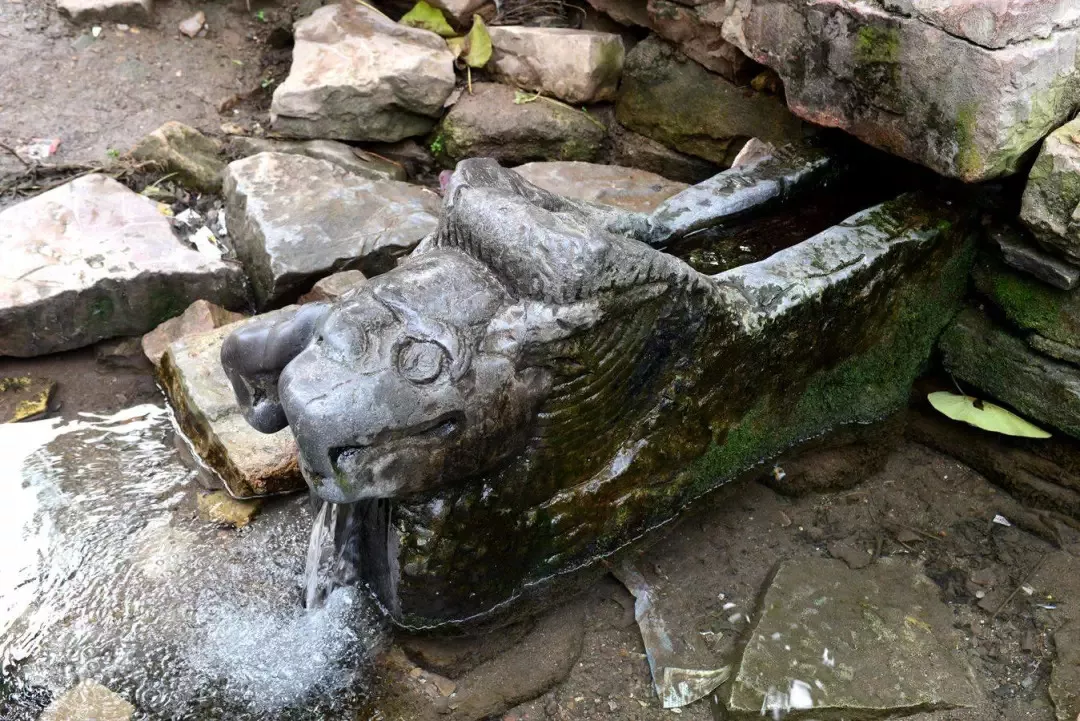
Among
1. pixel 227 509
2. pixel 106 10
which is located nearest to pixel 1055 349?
pixel 227 509

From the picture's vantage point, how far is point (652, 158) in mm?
3928

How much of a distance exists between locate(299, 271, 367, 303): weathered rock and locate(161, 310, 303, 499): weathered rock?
1.04ft

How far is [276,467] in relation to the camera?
111 inches

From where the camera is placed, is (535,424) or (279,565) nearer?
(535,424)

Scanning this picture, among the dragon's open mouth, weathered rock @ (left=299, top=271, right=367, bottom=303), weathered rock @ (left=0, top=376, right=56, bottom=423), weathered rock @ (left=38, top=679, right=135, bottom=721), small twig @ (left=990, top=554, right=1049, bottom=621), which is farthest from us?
weathered rock @ (left=299, top=271, right=367, bottom=303)

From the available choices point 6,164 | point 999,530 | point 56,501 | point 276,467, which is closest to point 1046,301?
point 999,530

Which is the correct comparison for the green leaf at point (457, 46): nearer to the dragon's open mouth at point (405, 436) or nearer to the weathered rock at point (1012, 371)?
the weathered rock at point (1012, 371)

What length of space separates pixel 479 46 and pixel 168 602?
104 inches

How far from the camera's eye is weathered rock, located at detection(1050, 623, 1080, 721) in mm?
2365

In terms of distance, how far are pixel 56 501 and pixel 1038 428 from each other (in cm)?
292

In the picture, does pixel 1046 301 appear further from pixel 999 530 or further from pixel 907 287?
pixel 999 530

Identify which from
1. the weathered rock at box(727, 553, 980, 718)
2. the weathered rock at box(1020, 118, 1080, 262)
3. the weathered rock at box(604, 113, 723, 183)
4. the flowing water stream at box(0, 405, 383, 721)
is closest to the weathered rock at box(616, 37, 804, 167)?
the weathered rock at box(604, 113, 723, 183)

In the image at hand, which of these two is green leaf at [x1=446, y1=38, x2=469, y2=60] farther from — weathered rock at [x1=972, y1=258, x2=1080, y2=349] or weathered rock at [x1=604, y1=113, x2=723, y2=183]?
weathered rock at [x1=972, y1=258, x2=1080, y2=349]

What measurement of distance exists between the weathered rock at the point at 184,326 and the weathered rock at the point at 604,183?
49.5 inches
